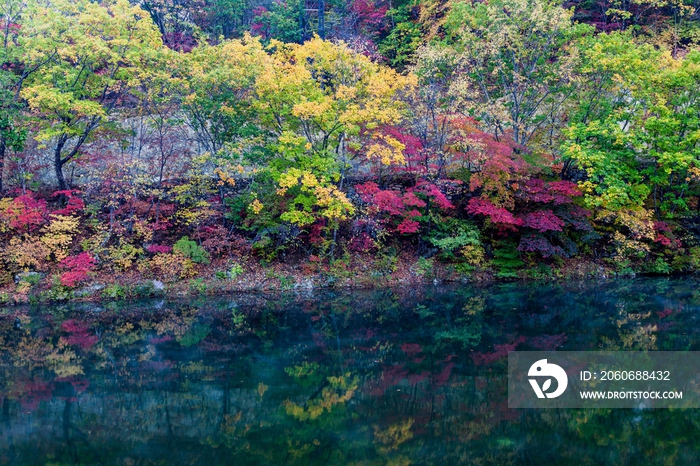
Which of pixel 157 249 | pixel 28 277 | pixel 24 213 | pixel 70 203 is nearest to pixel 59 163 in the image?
pixel 70 203

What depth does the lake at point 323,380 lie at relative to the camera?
24.2ft

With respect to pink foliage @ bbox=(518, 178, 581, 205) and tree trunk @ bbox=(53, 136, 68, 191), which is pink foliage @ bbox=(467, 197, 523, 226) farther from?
tree trunk @ bbox=(53, 136, 68, 191)

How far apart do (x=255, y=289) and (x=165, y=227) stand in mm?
4144

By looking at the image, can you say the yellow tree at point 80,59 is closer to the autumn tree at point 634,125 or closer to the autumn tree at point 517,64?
the autumn tree at point 517,64

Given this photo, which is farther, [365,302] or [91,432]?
[365,302]

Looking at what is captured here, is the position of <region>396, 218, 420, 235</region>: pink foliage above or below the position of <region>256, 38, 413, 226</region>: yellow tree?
below

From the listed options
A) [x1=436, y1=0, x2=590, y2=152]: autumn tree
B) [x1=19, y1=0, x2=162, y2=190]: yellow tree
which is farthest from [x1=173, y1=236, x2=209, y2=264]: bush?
[x1=436, y1=0, x2=590, y2=152]: autumn tree

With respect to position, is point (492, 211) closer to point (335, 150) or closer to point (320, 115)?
point (335, 150)

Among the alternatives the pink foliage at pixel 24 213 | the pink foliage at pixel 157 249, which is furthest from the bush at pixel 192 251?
the pink foliage at pixel 24 213

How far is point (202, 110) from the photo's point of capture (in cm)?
1916

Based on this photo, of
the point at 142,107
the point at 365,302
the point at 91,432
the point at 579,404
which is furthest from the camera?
the point at 142,107

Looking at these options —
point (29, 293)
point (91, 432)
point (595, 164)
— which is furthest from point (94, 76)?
point (595, 164)

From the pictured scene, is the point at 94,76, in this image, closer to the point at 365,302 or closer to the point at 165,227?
the point at 165,227

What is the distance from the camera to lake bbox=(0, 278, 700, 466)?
737cm
